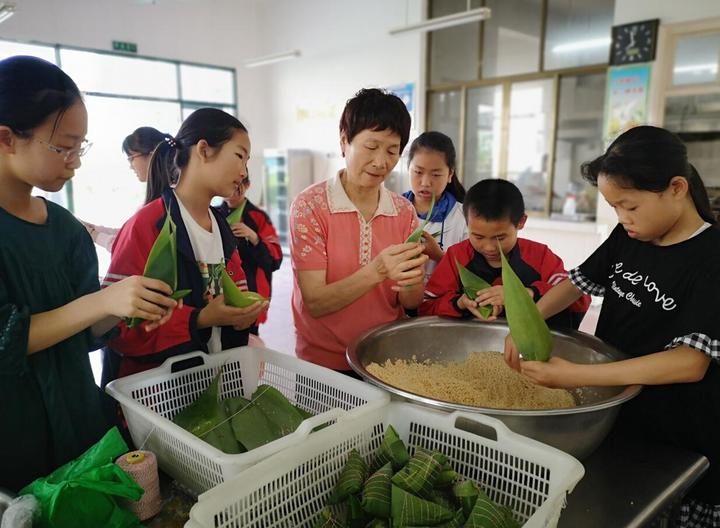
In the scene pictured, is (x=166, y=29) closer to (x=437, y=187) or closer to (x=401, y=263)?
(x=437, y=187)

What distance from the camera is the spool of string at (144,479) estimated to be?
0.89 metres

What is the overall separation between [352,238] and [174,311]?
61 cm

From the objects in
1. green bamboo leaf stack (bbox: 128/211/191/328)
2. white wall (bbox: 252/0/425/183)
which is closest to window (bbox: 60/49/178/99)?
white wall (bbox: 252/0/425/183)

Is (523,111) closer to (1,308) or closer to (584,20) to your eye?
(584,20)

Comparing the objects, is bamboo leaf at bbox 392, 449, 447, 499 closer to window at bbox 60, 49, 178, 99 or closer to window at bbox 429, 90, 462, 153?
window at bbox 429, 90, 462, 153

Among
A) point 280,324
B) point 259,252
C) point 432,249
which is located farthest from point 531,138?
point 432,249

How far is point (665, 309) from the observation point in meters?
1.22

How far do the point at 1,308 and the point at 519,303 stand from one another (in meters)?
1.04

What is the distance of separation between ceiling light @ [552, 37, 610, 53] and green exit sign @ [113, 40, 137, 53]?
19.6ft

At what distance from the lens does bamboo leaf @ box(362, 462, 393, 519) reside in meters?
0.86

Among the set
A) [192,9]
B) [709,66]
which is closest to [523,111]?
[709,66]

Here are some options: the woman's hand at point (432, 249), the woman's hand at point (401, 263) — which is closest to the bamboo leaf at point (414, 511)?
the woman's hand at point (401, 263)

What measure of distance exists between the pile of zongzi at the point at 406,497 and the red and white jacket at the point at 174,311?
Result: 0.58 m

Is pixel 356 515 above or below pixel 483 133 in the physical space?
below
